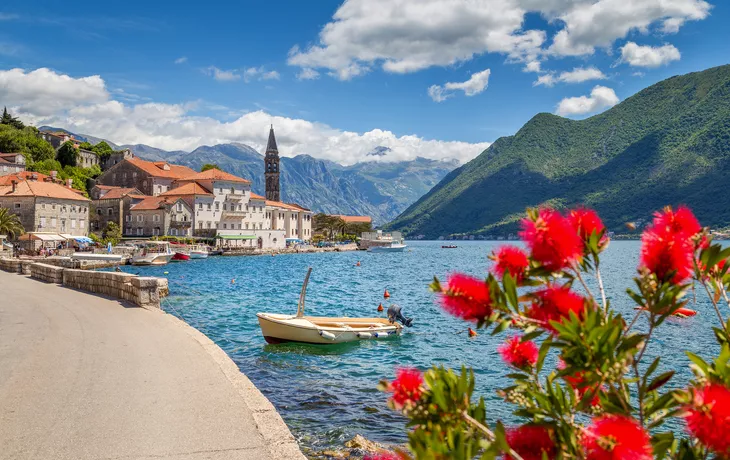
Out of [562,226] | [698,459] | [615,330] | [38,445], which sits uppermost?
[562,226]

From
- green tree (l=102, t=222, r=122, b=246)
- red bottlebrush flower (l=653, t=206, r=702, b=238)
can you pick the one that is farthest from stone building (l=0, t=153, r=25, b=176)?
red bottlebrush flower (l=653, t=206, r=702, b=238)

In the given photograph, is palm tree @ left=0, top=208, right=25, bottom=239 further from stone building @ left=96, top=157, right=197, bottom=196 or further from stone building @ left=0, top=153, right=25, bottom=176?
stone building @ left=96, top=157, right=197, bottom=196

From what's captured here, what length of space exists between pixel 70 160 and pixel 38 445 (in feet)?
392

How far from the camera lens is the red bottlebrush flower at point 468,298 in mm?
2725

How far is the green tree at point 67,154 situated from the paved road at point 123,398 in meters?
109

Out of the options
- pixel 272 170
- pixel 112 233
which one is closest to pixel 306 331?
pixel 112 233

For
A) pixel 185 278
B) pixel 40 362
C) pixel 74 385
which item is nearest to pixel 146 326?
pixel 40 362

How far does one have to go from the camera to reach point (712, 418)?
6.82 feet

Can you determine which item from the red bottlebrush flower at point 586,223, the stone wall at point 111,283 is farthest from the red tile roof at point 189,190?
the red bottlebrush flower at point 586,223

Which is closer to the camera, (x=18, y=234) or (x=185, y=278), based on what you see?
(x=185, y=278)

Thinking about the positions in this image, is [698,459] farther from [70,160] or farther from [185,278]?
[70,160]

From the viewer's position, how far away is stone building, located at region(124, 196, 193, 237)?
9581 cm

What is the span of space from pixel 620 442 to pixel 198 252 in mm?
90792

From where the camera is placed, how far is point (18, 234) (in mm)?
73875
